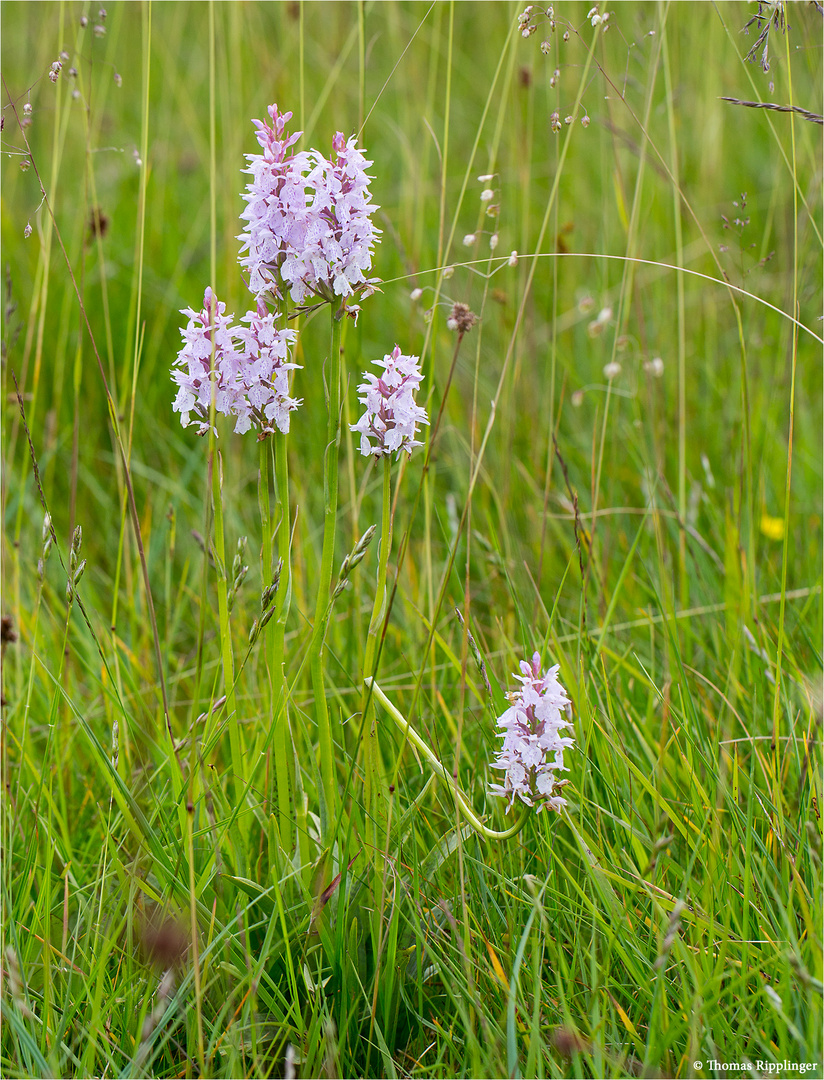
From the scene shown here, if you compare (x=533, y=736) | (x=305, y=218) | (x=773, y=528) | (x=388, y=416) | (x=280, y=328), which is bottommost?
(x=533, y=736)

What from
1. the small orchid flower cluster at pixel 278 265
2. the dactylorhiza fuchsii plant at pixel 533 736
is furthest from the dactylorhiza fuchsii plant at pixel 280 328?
the dactylorhiza fuchsii plant at pixel 533 736

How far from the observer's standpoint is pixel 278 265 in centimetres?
123

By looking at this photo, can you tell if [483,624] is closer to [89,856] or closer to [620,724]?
[620,724]

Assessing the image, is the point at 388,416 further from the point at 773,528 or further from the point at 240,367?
the point at 773,528

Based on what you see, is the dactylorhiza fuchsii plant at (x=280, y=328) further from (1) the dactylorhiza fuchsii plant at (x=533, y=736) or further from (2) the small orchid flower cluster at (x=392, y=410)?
(1) the dactylorhiza fuchsii plant at (x=533, y=736)

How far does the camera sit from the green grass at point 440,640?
127cm

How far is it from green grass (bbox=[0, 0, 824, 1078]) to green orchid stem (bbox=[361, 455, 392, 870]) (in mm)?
22

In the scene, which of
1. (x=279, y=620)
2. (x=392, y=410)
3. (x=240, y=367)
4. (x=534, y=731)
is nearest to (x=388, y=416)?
(x=392, y=410)

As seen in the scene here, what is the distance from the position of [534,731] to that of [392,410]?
521 mm

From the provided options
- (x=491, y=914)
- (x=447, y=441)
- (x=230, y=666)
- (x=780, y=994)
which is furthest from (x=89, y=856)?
(x=447, y=441)

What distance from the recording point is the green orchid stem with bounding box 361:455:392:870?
51.3 inches

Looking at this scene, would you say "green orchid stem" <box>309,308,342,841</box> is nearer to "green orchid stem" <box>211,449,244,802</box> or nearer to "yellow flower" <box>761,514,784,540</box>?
"green orchid stem" <box>211,449,244,802</box>

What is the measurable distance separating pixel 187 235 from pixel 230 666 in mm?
2798

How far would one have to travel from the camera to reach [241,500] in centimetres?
276
